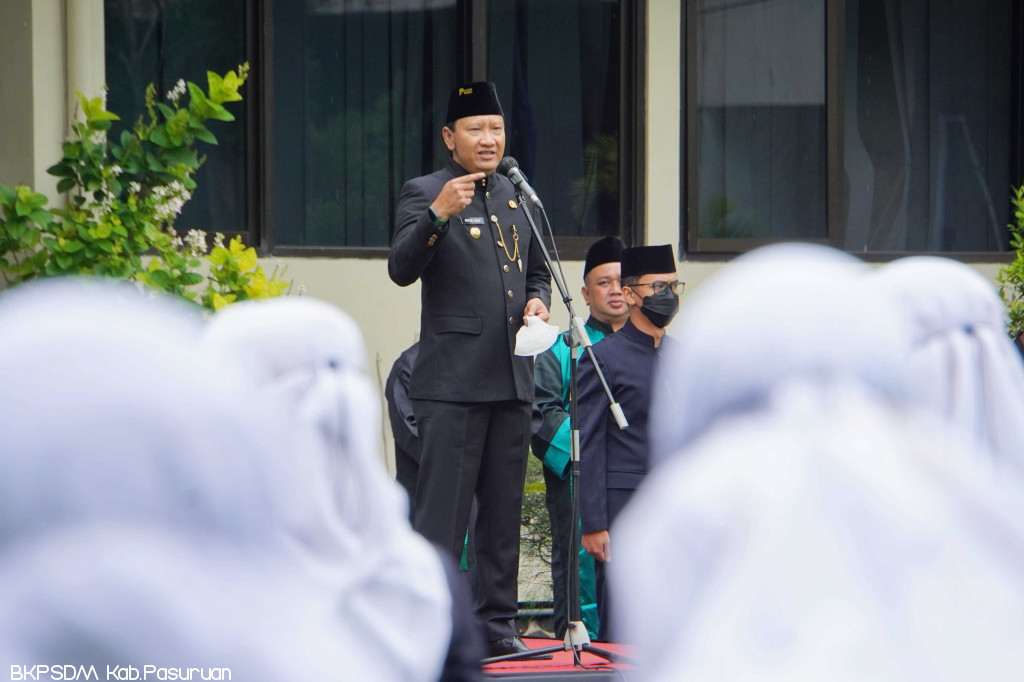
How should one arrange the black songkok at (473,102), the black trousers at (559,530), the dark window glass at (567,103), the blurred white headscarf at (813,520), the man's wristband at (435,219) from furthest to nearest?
the dark window glass at (567,103) < the black trousers at (559,530) < the black songkok at (473,102) < the man's wristband at (435,219) < the blurred white headscarf at (813,520)

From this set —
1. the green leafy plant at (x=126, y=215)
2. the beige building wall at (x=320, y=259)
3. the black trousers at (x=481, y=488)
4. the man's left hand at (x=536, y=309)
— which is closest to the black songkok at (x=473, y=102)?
the man's left hand at (x=536, y=309)

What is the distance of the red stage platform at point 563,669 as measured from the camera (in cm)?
458

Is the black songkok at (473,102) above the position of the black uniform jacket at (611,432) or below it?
above

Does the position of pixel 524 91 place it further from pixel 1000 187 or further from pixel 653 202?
pixel 1000 187

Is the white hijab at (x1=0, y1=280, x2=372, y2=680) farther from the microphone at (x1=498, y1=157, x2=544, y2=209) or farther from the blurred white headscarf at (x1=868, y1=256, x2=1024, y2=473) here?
the microphone at (x1=498, y1=157, x2=544, y2=209)

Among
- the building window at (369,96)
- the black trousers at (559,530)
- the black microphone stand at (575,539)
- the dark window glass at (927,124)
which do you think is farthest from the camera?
the dark window glass at (927,124)

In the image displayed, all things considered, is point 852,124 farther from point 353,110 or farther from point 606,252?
point 353,110

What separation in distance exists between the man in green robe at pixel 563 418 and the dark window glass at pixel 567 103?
1302mm

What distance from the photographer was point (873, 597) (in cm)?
154

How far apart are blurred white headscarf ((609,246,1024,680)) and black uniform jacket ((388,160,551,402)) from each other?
10.7 ft

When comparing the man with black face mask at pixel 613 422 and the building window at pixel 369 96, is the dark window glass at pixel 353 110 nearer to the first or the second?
the building window at pixel 369 96

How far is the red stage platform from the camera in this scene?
4.58 m

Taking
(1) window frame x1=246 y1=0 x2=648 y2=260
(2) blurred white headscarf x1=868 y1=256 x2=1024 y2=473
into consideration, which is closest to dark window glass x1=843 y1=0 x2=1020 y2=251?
(1) window frame x1=246 y1=0 x2=648 y2=260

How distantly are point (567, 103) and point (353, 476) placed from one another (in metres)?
5.84
